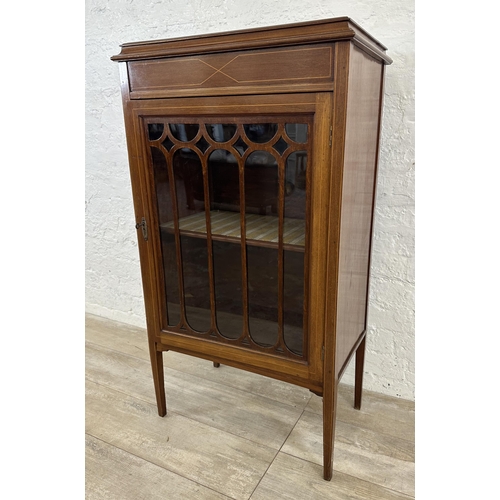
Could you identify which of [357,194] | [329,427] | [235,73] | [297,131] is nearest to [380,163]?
[357,194]

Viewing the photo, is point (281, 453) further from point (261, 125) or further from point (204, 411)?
point (261, 125)

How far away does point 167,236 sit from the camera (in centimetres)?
139

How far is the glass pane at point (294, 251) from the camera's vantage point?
112 centimetres

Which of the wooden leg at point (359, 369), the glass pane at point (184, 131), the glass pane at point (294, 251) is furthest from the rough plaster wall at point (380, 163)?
the glass pane at point (184, 131)

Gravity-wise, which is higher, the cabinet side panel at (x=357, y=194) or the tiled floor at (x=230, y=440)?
the cabinet side panel at (x=357, y=194)

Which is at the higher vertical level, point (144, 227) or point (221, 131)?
point (221, 131)

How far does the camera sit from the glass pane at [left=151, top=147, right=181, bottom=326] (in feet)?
4.32

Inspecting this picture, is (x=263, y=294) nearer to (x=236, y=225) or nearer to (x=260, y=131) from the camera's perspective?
(x=236, y=225)

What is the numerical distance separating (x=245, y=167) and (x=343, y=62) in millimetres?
363

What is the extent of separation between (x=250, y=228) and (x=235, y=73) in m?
0.41

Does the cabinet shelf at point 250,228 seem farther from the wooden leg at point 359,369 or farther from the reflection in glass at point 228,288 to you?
the wooden leg at point 359,369

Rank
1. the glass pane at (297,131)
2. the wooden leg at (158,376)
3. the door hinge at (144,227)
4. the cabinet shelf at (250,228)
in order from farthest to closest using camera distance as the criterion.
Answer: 1. the wooden leg at (158,376)
2. the door hinge at (144,227)
3. the cabinet shelf at (250,228)
4. the glass pane at (297,131)

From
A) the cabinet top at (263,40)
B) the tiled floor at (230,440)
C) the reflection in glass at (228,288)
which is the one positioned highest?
the cabinet top at (263,40)

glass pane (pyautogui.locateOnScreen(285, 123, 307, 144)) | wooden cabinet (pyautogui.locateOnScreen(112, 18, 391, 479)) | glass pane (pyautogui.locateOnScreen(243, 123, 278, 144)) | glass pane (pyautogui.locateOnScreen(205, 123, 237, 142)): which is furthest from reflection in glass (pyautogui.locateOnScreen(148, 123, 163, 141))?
glass pane (pyautogui.locateOnScreen(285, 123, 307, 144))
